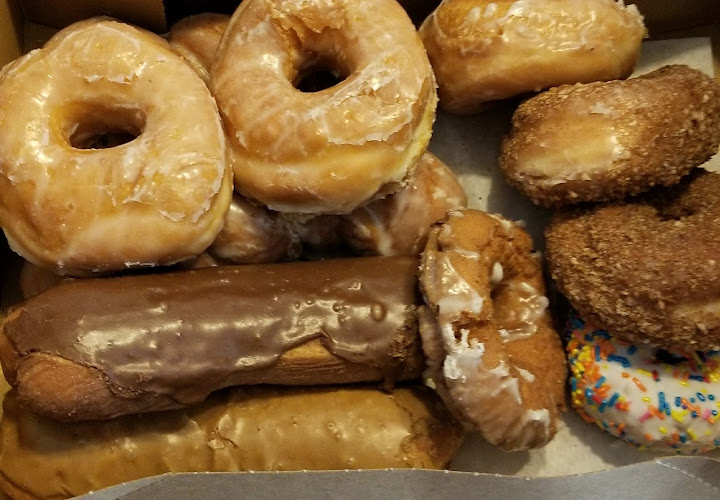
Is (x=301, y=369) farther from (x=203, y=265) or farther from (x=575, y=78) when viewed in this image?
(x=575, y=78)

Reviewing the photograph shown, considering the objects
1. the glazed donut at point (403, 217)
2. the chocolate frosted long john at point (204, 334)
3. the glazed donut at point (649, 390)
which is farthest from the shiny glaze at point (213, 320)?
the glazed donut at point (649, 390)

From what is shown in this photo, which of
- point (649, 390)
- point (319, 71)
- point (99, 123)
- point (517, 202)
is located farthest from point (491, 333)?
point (99, 123)

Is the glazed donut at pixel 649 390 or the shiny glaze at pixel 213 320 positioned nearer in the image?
the shiny glaze at pixel 213 320

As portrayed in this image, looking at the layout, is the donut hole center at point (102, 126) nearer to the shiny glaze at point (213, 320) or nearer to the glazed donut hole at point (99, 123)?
the glazed donut hole at point (99, 123)

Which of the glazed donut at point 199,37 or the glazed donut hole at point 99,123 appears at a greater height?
the glazed donut at point 199,37

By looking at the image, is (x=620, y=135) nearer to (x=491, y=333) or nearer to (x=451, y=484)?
(x=491, y=333)

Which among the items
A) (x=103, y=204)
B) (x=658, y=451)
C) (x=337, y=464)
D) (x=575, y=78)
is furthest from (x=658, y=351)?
(x=103, y=204)

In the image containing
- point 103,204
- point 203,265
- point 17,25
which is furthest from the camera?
point 17,25

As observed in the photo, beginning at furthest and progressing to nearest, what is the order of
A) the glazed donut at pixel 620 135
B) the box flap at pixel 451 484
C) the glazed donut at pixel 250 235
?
the glazed donut at pixel 250 235 < the glazed donut at pixel 620 135 < the box flap at pixel 451 484
